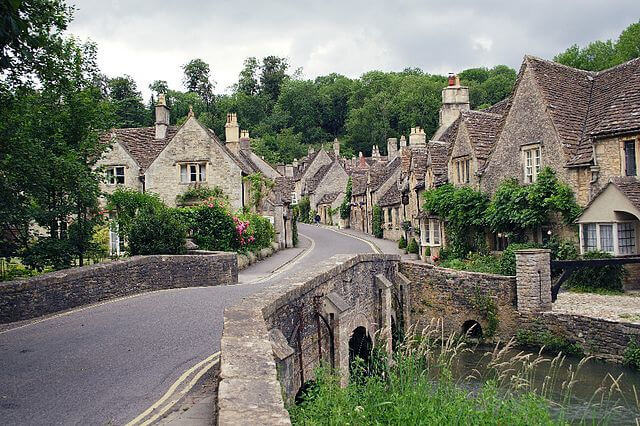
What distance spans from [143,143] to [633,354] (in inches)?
1342

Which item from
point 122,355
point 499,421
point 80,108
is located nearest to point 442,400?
point 499,421

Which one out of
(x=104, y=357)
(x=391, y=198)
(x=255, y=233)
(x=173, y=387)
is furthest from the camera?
(x=391, y=198)

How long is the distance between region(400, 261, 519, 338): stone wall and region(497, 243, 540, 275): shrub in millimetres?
1996

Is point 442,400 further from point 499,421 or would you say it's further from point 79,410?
point 79,410

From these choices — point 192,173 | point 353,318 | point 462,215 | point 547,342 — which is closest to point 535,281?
point 547,342

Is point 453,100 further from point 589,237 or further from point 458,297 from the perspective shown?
point 458,297

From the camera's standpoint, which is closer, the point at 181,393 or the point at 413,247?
the point at 181,393

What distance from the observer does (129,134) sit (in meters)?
46.1

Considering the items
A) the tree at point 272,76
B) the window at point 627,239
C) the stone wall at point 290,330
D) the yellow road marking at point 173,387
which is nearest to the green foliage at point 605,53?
the window at point 627,239

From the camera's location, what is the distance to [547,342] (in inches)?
927

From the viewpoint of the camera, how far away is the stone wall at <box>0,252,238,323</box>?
56.2 feet

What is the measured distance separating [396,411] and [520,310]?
17016 mm

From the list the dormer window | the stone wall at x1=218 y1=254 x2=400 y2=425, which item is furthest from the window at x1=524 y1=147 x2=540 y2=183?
the stone wall at x1=218 y1=254 x2=400 y2=425

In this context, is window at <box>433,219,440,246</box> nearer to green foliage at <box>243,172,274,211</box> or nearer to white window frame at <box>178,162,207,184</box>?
green foliage at <box>243,172,274,211</box>
